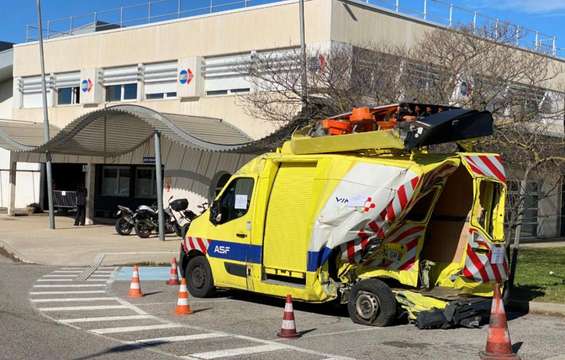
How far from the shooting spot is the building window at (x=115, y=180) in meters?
30.0

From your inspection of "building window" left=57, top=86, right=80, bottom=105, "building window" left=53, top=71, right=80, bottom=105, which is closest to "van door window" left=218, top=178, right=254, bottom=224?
"building window" left=53, top=71, right=80, bottom=105

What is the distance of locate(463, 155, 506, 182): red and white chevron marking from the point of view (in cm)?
945

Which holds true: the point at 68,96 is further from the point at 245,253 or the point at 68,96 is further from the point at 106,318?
the point at 106,318

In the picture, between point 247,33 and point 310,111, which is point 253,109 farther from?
point 310,111

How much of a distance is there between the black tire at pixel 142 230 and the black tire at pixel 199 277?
11704mm

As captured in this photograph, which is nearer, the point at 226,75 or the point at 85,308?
the point at 85,308

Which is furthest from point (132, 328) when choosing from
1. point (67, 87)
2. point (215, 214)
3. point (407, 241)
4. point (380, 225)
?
point (67, 87)

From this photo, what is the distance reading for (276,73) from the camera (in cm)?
2045

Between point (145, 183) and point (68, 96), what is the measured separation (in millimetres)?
6825

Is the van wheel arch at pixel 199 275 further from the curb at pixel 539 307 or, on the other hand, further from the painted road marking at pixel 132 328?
the curb at pixel 539 307

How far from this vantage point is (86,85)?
3092 cm

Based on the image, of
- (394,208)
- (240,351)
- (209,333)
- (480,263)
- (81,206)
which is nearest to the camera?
(240,351)

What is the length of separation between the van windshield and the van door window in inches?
140

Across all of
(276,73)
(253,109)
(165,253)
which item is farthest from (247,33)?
(165,253)
